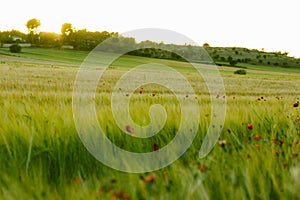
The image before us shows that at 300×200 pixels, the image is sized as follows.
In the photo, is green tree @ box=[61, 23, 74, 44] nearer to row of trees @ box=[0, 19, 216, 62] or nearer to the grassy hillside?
row of trees @ box=[0, 19, 216, 62]

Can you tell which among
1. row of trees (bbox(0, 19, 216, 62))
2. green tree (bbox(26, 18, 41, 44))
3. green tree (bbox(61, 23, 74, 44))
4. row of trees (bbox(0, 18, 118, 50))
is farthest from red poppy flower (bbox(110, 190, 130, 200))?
green tree (bbox(26, 18, 41, 44))

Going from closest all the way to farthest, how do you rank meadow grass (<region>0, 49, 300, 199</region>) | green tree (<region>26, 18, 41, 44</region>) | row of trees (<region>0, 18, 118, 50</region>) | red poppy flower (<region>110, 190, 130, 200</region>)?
red poppy flower (<region>110, 190, 130, 200</region>)
meadow grass (<region>0, 49, 300, 199</region>)
row of trees (<region>0, 18, 118, 50</region>)
green tree (<region>26, 18, 41, 44</region>)

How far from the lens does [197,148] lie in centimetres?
193

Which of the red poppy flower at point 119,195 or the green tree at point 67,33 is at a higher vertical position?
the green tree at point 67,33

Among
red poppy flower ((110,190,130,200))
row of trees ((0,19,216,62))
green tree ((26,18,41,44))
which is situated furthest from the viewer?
green tree ((26,18,41,44))

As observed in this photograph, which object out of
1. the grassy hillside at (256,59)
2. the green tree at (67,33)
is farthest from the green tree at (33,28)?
the grassy hillside at (256,59)

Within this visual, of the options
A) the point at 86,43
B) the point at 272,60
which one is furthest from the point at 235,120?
the point at 272,60

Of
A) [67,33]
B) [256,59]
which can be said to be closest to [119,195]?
[256,59]

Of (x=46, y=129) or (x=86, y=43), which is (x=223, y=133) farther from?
(x=86, y=43)

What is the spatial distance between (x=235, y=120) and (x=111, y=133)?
918 mm

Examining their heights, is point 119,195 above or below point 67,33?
below

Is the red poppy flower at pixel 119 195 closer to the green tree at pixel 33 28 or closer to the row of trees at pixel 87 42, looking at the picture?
the row of trees at pixel 87 42

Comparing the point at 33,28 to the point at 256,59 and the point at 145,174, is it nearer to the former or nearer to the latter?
the point at 256,59

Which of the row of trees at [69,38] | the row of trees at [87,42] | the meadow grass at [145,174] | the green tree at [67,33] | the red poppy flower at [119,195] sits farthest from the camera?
the green tree at [67,33]
